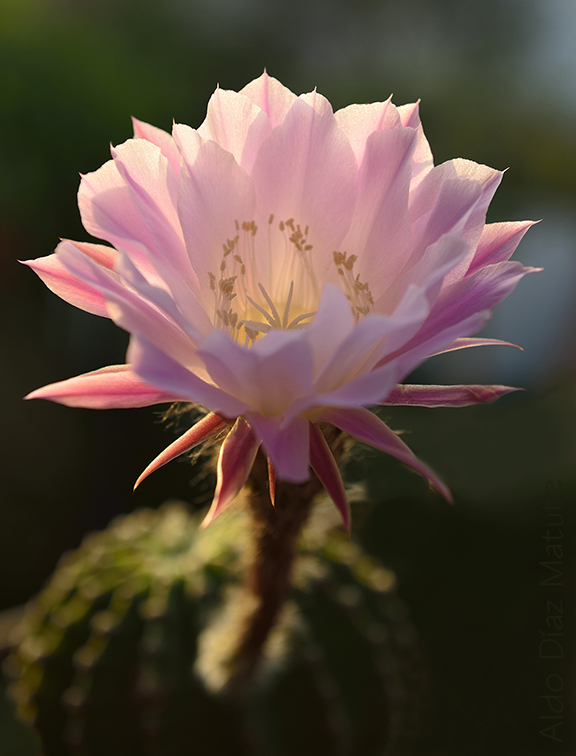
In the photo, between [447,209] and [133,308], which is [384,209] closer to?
[447,209]

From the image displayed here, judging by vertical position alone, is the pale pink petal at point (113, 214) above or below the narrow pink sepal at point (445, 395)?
above

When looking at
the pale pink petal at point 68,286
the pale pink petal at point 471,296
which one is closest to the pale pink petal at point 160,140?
the pale pink petal at point 68,286

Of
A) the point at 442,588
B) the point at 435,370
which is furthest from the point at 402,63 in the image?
the point at 442,588

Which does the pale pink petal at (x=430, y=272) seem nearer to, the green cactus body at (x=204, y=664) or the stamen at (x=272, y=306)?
the stamen at (x=272, y=306)

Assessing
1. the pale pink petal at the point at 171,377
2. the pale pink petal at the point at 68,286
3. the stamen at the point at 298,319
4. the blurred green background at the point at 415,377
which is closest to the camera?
the pale pink petal at the point at 171,377

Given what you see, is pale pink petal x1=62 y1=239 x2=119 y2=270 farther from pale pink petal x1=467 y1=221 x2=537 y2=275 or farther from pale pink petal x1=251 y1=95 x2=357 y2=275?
pale pink petal x1=467 y1=221 x2=537 y2=275

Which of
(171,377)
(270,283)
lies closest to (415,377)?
(270,283)

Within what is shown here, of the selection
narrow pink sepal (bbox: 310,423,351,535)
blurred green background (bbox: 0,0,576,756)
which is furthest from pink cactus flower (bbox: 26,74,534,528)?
blurred green background (bbox: 0,0,576,756)
